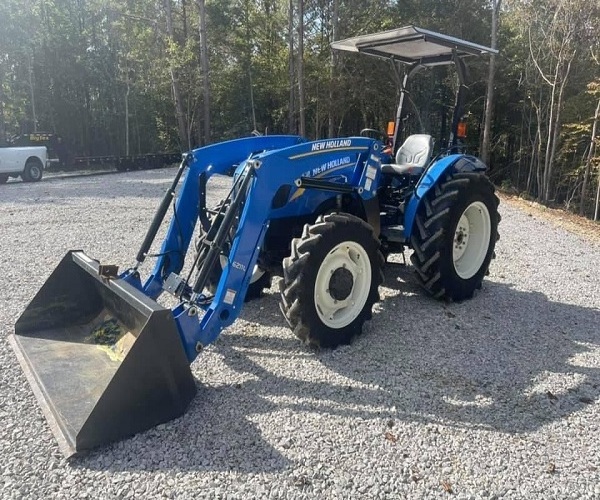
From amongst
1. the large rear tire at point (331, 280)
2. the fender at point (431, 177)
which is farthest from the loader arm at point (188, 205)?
the fender at point (431, 177)

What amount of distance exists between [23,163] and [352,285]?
1569 centimetres

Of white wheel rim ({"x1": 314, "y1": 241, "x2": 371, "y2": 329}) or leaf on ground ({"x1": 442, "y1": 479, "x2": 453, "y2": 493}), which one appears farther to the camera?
white wheel rim ({"x1": 314, "y1": 241, "x2": 371, "y2": 329})

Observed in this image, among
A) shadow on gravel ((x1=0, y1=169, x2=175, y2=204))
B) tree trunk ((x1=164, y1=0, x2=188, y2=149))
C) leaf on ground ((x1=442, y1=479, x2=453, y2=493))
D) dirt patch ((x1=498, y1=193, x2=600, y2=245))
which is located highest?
tree trunk ((x1=164, y1=0, x2=188, y2=149))

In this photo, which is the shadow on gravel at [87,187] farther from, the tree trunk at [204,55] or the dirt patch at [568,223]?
the dirt patch at [568,223]

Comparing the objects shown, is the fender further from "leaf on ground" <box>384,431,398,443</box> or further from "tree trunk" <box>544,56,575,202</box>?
"tree trunk" <box>544,56,575,202</box>

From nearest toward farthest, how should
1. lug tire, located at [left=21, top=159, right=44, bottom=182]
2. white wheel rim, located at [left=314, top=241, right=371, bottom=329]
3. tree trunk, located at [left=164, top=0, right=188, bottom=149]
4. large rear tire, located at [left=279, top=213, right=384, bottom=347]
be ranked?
large rear tire, located at [left=279, top=213, right=384, bottom=347]
white wheel rim, located at [left=314, top=241, right=371, bottom=329]
lug tire, located at [left=21, top=159, right=44, bottom=182]
tree trunk, located at [left=164, top=0, right=188, bottom=149]

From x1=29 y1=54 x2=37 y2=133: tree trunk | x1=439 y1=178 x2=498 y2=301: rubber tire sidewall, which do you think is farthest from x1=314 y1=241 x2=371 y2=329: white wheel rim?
x1=29 y1=54 x2=37 y2=133: tree trunk

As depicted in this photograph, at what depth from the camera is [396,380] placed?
3729mm

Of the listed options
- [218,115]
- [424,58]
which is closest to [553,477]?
[424,58]

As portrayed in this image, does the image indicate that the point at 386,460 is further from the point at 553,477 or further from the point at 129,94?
A: the point at 129,94

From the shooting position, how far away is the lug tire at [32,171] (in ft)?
55.7

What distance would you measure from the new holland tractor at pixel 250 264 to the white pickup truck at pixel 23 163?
Answer: 14.2m

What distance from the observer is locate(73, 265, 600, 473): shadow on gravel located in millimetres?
2922

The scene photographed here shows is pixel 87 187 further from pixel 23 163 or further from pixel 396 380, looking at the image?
pixel 396 380
